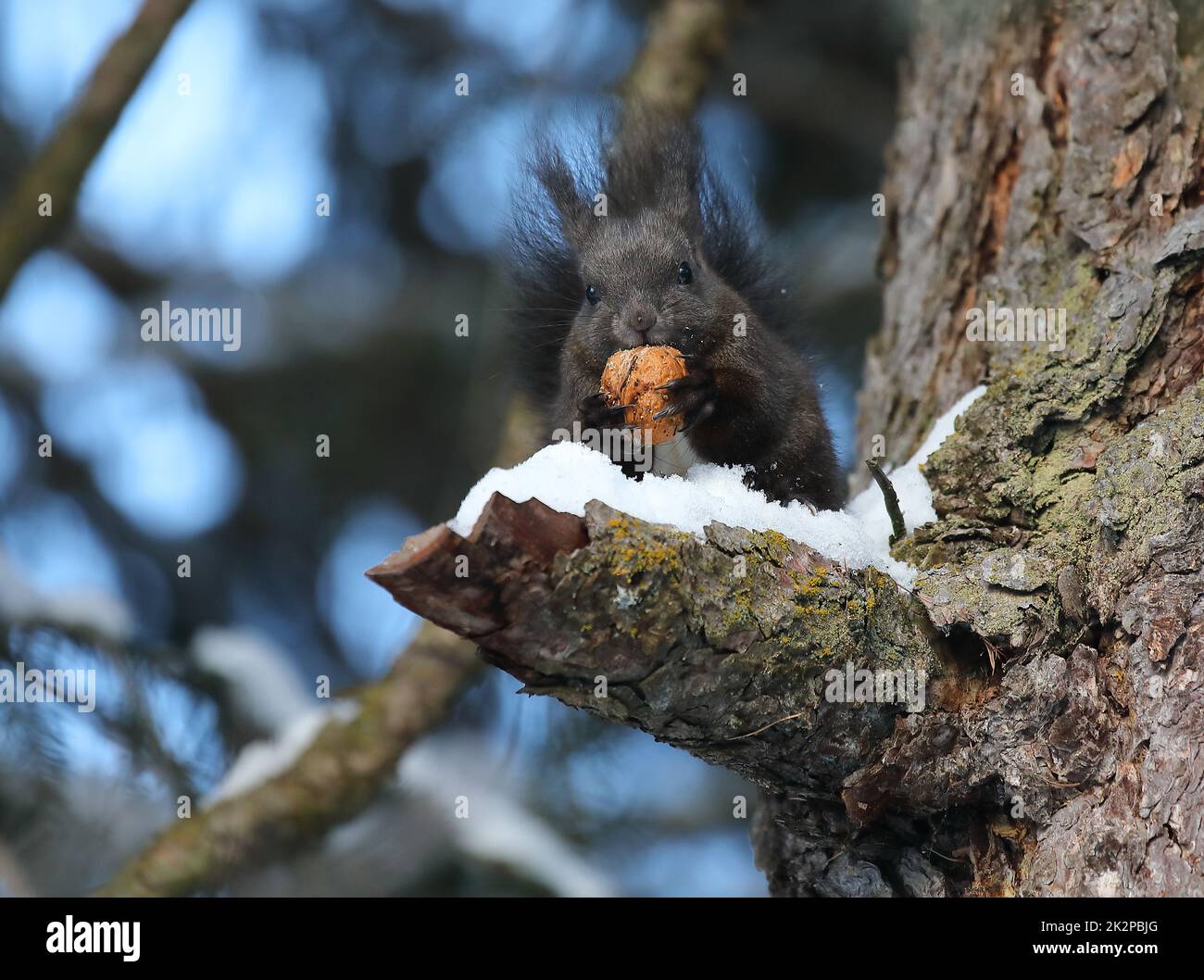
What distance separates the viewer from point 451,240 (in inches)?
215

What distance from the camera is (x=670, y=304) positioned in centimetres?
366

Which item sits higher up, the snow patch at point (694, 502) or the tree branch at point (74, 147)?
the tree branch at point (74, 147)

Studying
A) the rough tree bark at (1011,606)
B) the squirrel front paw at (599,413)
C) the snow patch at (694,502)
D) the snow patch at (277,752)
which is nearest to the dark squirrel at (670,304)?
the squirrel front paw at (599,413)

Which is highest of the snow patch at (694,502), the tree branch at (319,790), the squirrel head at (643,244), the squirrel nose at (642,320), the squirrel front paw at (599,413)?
the squirrel head at (643,244)

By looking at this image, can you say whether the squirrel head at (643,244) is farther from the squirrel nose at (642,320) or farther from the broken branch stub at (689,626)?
the broken branch stub at (689,626)

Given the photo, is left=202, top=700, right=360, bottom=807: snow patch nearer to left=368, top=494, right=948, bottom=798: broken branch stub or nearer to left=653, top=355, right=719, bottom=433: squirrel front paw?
left=653, top=355, right=719, bottom=433: squirrel front paw

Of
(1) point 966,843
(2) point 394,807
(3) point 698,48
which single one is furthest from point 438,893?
(3) point 698,48

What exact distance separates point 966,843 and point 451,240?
3.73m

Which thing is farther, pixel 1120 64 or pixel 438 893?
pixel 438 893

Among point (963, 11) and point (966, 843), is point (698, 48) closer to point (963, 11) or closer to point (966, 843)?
point (963, 11)

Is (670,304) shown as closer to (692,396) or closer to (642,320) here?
(642,320)

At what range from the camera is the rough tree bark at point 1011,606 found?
2.08 meters

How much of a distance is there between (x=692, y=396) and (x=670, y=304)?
0.49 metres
